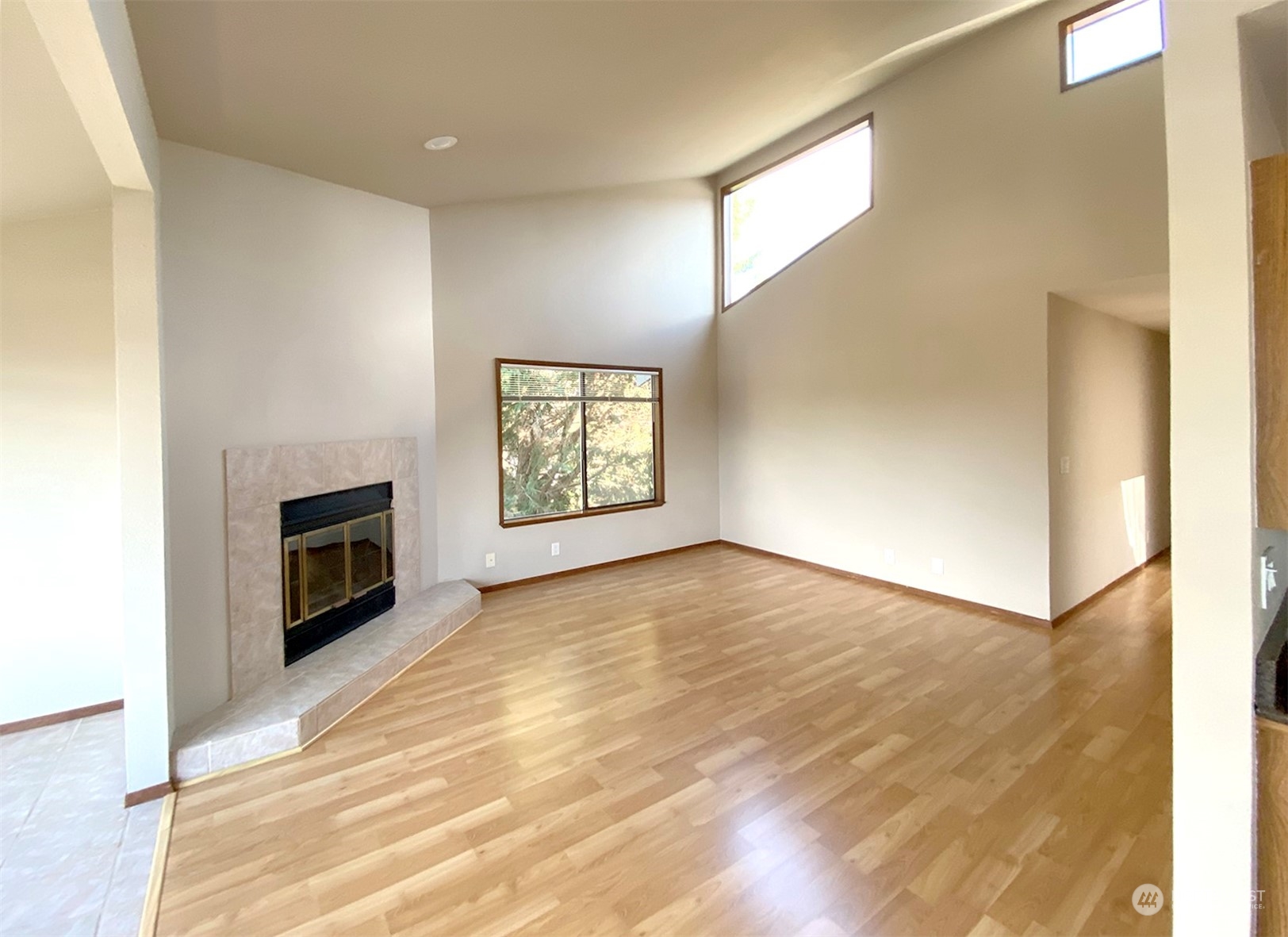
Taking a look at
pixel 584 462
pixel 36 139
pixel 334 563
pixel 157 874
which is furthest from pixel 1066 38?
pixel 157 874

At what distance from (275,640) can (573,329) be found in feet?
11.3

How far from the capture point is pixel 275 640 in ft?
10.1

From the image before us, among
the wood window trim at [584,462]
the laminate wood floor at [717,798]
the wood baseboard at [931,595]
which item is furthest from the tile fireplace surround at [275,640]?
the wood baseboard at [931,595]

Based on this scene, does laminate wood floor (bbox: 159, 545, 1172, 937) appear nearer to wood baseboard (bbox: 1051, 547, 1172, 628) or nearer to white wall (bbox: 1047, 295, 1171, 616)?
wood baseboard (bbox: 1051, 547, 1172, 628)

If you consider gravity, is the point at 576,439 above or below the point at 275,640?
above

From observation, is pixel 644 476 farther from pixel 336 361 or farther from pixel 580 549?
pixel 336 361

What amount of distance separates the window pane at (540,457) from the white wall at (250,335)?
3.59 feet

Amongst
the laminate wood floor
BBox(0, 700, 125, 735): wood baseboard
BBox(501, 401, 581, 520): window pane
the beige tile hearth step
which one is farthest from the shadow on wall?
BBox(0, 700, 125, 735): wood baseboard

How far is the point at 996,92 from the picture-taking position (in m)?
3.94

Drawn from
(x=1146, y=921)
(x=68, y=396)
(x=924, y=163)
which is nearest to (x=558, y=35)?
(x=68, y=396)

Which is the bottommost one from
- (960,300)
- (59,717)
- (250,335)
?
(59,717)

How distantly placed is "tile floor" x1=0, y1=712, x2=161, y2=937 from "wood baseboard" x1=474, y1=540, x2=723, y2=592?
2431mm

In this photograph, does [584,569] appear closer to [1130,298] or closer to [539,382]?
[539,382]

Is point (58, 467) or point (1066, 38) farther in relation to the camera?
point (1066, 38)
